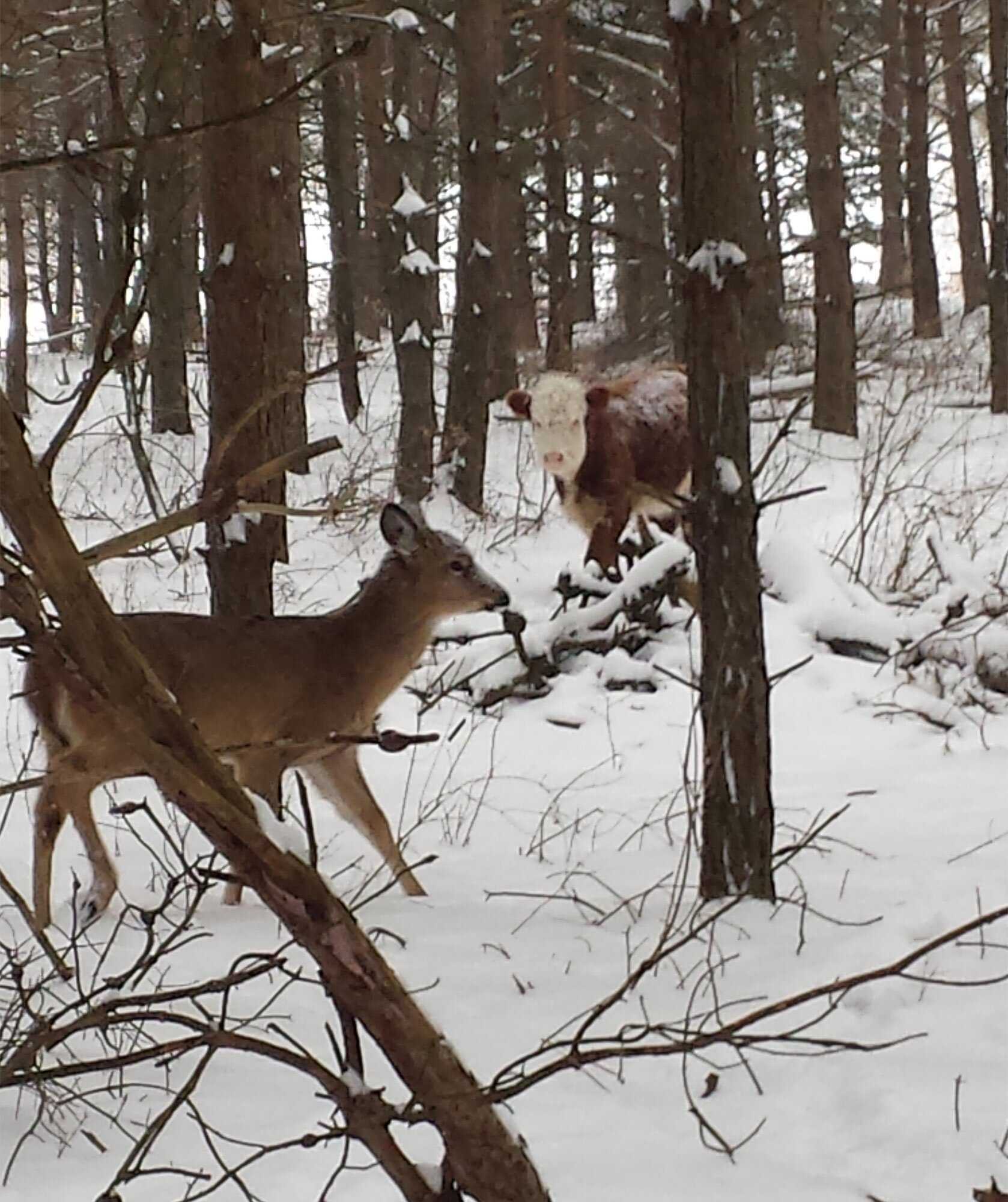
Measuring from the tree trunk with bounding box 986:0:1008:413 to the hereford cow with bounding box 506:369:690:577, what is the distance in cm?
688

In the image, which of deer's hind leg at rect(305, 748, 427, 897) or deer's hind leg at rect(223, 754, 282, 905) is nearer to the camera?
deer's hind leg at rect(223, 754, 282, 905)

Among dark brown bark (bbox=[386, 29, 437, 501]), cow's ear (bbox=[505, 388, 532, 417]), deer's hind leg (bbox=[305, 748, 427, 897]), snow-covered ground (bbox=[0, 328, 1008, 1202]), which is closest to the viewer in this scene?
snow-covered ground (bbox=[0, 328, 1008, 1202])

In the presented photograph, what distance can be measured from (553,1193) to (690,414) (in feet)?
7.64

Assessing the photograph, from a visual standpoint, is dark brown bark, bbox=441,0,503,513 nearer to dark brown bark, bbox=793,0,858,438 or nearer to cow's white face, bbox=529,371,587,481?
cow's white face, bbox=529,371,587,481

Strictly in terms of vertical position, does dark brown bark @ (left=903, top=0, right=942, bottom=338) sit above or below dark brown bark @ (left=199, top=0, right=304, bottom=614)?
above

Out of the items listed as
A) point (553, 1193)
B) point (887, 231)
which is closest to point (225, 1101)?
point (553, 1193)

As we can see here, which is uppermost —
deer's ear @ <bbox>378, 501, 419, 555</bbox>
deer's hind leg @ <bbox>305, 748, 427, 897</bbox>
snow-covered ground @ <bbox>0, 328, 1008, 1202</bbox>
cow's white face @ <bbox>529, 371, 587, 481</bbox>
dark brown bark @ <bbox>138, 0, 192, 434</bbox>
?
dark brown bark @ <bbox>138, 0, 192, 434</bbox>

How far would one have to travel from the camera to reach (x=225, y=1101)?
10.6 feet

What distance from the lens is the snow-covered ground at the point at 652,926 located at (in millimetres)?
2922

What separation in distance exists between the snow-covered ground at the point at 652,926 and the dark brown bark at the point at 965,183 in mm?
17469

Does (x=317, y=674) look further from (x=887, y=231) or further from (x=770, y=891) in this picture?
A: (x=887, y=231)

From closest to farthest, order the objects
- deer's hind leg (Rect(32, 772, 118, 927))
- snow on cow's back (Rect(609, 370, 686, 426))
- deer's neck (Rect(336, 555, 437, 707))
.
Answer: deer's hind leg (Rect(32, 772, 118, 927))
deer's neck (Rect(336, 555, 437, 707))
snow on cow's back (Rect(609, 370, 686, 426))

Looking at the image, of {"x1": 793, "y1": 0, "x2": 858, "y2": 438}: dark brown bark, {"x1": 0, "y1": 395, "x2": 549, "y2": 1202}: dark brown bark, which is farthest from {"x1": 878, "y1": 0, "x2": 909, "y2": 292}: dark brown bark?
{"x1": 0, "y1": 395, "x2": 549, "y2": 1202}: dark brown bark

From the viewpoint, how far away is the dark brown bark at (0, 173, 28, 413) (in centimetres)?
1694
